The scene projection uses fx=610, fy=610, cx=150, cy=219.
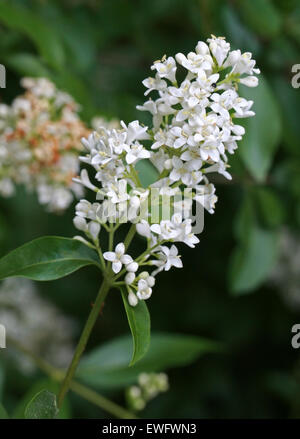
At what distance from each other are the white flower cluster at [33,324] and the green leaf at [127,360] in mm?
782

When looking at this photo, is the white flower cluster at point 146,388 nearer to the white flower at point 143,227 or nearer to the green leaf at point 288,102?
the white flower at point 143,227

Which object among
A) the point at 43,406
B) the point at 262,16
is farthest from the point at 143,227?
the point at 262,16

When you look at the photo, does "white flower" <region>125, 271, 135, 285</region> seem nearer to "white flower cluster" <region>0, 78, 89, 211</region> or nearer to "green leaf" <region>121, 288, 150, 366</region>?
"green leaf" <region>121, 288, 150, 366</region>

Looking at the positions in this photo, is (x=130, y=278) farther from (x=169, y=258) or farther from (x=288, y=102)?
(x=288, y=102)

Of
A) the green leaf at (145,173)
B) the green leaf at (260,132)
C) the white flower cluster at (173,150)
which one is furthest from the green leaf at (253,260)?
the white flower cluster at (173,150)

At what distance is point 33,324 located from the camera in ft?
11.7

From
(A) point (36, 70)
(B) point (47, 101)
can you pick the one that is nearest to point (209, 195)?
(B) point (47, 101)

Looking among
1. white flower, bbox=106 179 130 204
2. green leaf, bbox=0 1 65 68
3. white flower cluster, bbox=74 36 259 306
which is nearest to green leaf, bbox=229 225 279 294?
green leaf, bbox=0 1 65 68

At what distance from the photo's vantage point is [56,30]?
2938mm

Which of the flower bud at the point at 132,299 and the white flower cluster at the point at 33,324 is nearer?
the flower bud at the point at 132,299

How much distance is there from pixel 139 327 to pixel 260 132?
150 centimetres

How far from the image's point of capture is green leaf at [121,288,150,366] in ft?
4.65

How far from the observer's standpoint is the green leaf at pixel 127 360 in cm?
264
